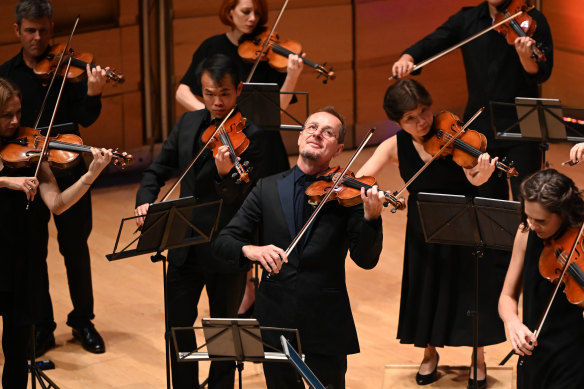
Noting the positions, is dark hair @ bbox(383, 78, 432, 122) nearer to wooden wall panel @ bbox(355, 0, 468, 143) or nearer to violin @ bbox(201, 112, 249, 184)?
violin @ bbox(201, 112, 249, 184)

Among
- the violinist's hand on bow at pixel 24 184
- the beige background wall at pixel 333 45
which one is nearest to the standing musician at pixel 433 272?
the violinist's hand on bow at pixel 24 184

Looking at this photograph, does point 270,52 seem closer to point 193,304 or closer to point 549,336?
point 193,304

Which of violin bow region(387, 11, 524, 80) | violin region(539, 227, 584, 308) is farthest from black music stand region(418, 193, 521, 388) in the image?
violin bow region(387, 11, 524, 80)

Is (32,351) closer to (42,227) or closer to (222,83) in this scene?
(42,227)

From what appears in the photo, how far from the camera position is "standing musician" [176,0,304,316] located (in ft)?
15.3

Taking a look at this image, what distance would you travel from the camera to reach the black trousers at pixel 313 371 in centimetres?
327

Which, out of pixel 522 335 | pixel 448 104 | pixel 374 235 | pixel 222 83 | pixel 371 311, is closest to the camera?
pixel 522 335

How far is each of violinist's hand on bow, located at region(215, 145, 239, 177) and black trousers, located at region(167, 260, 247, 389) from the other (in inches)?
14.7

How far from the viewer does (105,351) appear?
472 cm

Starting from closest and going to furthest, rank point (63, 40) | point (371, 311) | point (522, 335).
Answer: point (522, 335)
point (371, 311)
point (63, 40)

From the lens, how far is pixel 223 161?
12.0 feet

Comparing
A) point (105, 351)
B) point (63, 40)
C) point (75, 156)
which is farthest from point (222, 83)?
point (63, 40)

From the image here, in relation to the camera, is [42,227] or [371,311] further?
[371,311]

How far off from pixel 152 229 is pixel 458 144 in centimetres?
122
